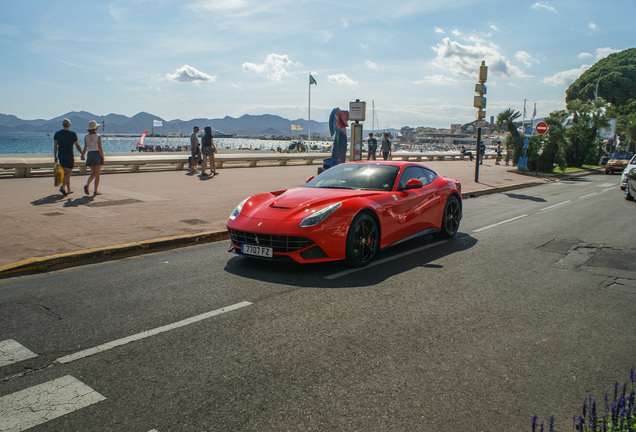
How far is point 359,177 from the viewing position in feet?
24.7

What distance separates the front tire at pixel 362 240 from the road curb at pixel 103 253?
297 centimetres

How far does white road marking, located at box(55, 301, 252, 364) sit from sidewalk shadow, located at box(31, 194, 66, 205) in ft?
26.8

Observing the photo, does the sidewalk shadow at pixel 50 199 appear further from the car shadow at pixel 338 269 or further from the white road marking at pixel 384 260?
the white road marking at pixel 384 260

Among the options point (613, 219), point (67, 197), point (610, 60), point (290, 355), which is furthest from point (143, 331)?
point (610, 60)

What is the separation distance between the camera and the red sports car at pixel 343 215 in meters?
5.95

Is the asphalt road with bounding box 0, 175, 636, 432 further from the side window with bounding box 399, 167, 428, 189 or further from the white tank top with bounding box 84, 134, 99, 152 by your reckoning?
the white tank top with bounding box 84, 134, 99, 152

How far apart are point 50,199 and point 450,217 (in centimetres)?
915

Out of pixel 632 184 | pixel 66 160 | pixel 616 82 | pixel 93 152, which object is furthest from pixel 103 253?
pixel 616 82

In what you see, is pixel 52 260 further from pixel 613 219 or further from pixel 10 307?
pixel 613 219

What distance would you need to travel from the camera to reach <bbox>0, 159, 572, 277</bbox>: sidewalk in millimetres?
6712

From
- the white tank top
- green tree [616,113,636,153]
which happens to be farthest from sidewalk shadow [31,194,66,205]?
green tree [616,113,636,153]

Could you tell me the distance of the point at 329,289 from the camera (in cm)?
542

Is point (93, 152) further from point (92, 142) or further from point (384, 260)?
point (384, 260)

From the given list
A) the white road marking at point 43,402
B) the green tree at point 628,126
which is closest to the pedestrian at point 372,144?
the white road marking at point 43,402
